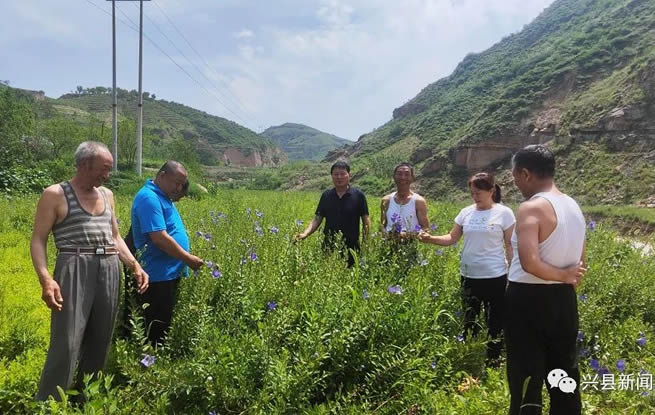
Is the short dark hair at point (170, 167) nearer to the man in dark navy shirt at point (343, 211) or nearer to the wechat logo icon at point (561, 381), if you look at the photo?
the man in dark navy shirt at point (343, 211)

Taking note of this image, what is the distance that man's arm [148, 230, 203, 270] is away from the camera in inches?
107

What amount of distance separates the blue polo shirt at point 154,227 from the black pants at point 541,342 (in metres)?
2.19

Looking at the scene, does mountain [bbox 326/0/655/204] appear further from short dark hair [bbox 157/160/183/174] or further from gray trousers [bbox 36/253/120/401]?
gray trousers [bbox 36/253/120/401]

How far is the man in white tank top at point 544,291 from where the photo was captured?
203 centimetres

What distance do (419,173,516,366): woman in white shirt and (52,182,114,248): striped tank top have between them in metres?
2.57

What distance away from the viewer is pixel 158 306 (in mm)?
2850

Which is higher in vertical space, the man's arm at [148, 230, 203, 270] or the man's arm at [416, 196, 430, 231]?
the man's arm at [416, 196, 430, 231]

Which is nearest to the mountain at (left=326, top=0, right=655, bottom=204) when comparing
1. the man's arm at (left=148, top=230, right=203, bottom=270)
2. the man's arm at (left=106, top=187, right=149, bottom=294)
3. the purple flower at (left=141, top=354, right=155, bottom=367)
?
the man's arm at (left=148, top=230, right=203, bottom=270)

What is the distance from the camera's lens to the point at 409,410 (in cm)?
239

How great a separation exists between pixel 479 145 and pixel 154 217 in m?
45.5

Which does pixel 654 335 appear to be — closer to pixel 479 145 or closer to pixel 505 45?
pixel 479 145

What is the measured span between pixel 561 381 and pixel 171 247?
239 centimetres

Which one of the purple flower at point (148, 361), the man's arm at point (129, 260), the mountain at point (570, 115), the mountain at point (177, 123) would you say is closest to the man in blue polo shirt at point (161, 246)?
the man's arm at point (129, 260)

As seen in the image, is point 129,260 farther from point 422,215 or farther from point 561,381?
point 561,381
